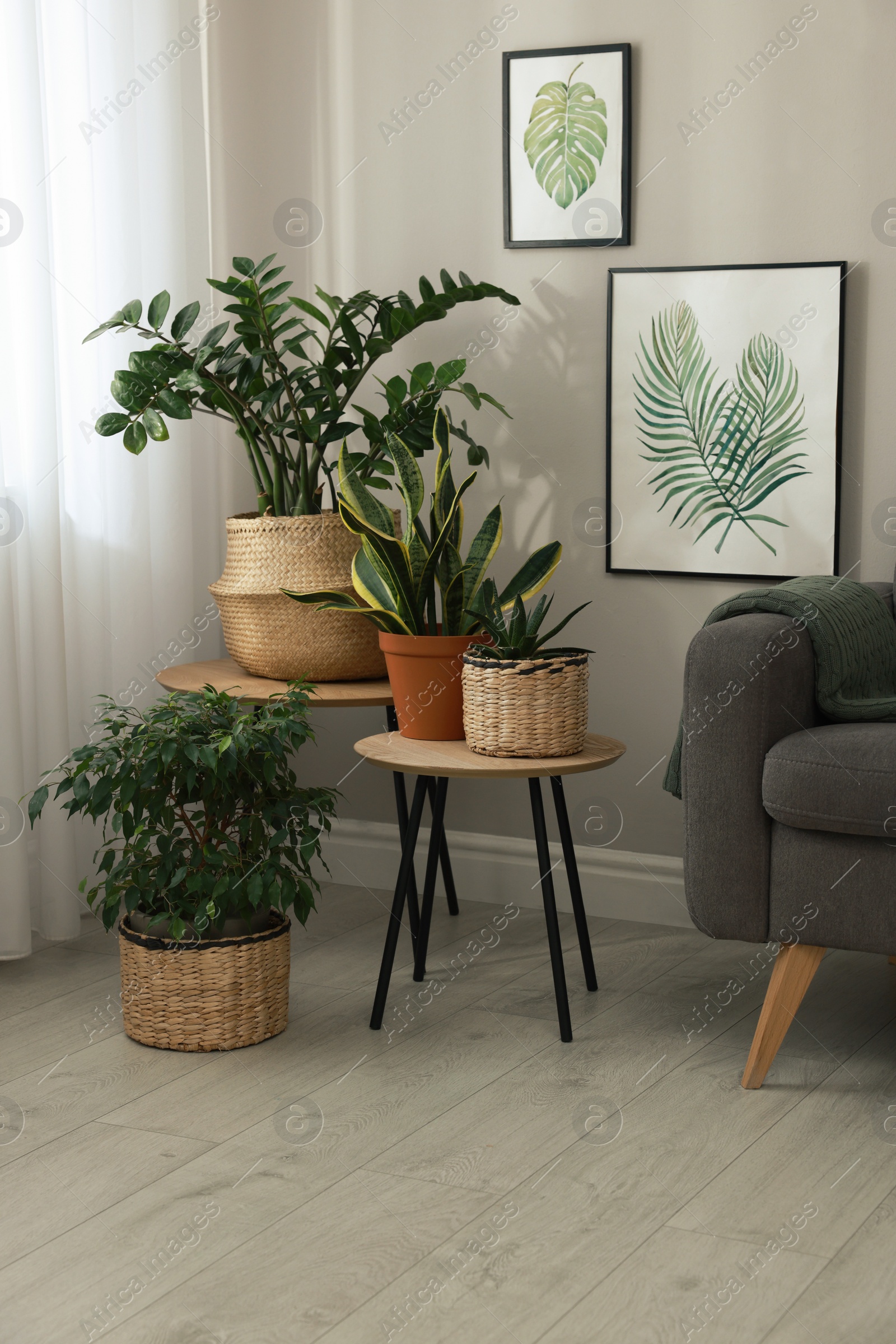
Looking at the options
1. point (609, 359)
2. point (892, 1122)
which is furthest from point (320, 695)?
point (892, 1122)

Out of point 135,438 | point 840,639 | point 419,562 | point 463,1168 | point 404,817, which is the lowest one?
point 463,1168

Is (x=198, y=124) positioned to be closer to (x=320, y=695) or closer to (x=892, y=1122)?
(x=320, y=695)

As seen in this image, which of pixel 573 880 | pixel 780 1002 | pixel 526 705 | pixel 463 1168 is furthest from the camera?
pixel 573 880

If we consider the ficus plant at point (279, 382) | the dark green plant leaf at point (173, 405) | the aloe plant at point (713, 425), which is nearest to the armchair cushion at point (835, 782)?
the aloe plant at point (713, 425)

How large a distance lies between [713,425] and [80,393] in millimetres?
1237

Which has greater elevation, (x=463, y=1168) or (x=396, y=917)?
(x=396, y=917)

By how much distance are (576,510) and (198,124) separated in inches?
44.5

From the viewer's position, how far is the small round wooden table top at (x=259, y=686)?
2.37m

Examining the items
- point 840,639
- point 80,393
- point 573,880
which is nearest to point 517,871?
point 573,880

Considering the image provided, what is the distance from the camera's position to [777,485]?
2635mm

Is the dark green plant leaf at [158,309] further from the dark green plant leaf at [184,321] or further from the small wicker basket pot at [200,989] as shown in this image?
the small wicker basket pot at [200,989]

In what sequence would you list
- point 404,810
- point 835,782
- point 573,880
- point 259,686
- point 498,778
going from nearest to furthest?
point 835,782 → point 498,778 → point 573,880 → point 259,686 → point 404,810

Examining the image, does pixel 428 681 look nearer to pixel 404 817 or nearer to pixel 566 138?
pixel 404 817

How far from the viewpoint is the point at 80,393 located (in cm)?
265
